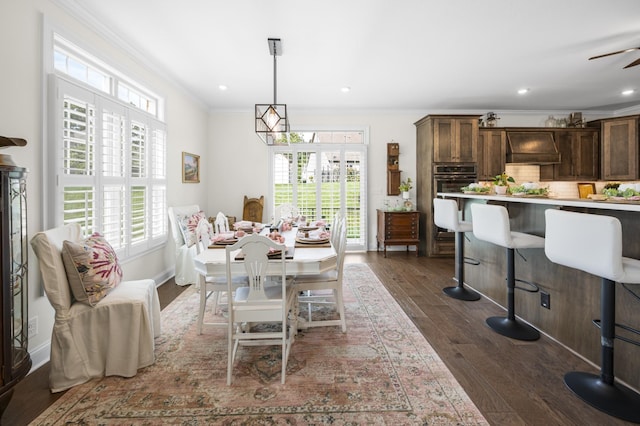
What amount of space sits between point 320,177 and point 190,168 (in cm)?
241

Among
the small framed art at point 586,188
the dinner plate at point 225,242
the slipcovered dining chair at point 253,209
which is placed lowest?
the dinner plate at point 225,242

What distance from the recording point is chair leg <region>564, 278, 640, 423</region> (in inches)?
68.7

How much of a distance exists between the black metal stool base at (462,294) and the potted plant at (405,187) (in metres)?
2.51

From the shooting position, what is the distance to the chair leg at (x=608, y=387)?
5.73ft

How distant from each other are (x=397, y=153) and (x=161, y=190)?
4.23 meters

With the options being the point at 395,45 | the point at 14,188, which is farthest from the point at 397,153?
the point at 14,188

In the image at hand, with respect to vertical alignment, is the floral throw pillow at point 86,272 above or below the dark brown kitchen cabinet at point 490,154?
below

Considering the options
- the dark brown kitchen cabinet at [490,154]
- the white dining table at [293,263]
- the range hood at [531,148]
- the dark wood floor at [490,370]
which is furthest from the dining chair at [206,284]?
the range hood at [531,148]

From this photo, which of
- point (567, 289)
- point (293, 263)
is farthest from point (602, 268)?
point (293, 263)

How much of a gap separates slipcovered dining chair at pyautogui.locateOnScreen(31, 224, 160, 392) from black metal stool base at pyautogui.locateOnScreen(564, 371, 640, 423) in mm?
2818

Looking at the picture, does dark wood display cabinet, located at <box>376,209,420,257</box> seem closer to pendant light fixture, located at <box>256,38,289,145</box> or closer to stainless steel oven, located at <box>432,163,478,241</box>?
stainless steel oven, located at <box>432,163,478,241</box>

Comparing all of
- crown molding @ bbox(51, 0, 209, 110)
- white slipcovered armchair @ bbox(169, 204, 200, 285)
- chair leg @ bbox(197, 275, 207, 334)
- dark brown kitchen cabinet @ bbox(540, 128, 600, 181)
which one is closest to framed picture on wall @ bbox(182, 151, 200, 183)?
white slipcovered armchair @ bbox(169, 204, 200, 285)

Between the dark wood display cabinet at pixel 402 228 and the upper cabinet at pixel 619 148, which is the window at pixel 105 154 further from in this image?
the upper cabinet at pixel 619 148

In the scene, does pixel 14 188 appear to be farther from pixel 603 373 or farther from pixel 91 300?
pixel 603 373
